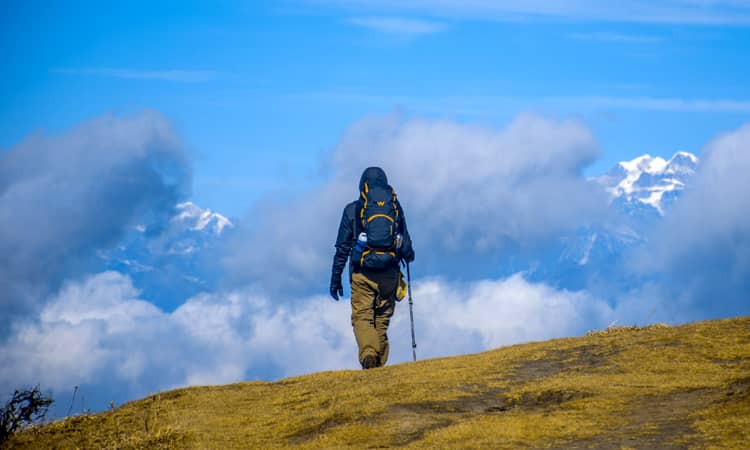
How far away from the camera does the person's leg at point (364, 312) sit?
67.6ft

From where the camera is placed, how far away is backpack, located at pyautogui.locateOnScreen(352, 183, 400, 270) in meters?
20.5

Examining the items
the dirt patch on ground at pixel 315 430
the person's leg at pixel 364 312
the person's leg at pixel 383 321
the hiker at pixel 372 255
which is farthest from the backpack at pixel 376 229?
the dirt patch on ground at pixel 315 430

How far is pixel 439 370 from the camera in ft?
54.2

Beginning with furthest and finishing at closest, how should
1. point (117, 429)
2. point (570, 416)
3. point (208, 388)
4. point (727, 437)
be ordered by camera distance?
point (208, 388) < point (117, 429) < point (570, 416) < point (727, 437)

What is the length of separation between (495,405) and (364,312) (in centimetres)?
708

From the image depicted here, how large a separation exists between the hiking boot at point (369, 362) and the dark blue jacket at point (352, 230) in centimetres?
183

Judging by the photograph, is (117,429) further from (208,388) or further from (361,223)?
(361,223)

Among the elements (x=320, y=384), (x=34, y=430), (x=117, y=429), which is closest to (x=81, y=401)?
(x=34, y=430)

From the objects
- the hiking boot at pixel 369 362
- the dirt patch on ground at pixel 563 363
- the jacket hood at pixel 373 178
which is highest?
the jacket hood at pixel 373 178

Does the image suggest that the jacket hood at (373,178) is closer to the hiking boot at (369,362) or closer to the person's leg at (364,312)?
the person's leg at (364,312)

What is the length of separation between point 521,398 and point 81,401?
8.93 meters

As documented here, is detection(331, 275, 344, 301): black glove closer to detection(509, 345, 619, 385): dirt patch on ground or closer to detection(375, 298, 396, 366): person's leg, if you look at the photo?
detection(375, 298, 396, 366): person's leg

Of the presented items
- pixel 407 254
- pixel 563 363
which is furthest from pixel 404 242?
pixel 563 363

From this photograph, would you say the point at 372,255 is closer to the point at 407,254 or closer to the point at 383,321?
the point at 407,254
